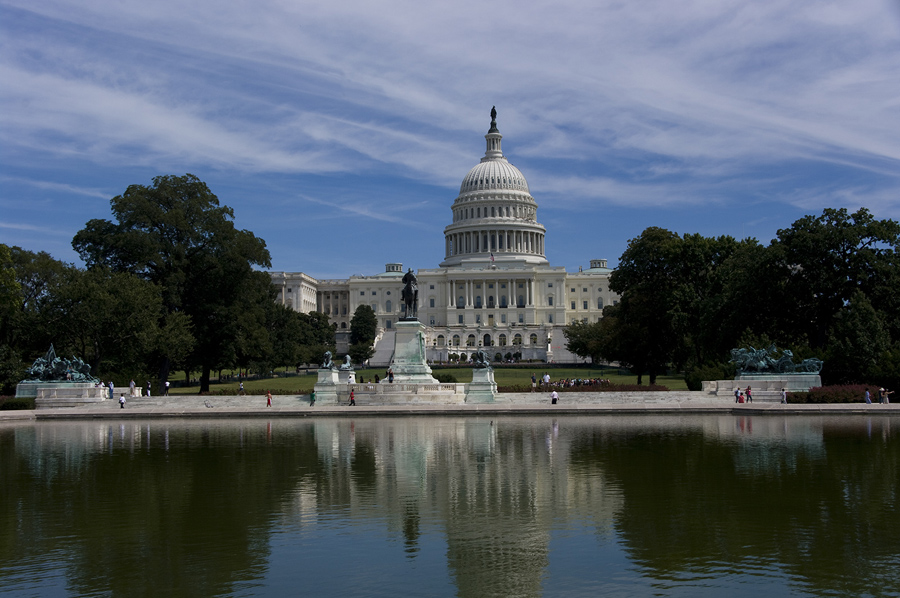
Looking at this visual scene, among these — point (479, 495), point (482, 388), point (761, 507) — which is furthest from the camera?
point (482, 388)

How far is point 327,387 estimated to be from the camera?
132ft

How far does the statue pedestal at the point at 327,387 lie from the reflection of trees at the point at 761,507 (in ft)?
62.6

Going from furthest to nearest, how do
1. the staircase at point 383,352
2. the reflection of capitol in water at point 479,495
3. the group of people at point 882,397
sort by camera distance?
the staircase at point 383,352
the group of people at point 882,397
the reflection of capitol in water at point 479,495

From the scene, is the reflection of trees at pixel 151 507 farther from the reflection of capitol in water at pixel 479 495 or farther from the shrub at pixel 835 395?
the shrub at pixel 835 395

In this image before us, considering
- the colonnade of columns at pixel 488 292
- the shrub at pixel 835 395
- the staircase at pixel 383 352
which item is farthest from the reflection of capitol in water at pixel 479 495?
the colonnade of columns at pixel 488 292

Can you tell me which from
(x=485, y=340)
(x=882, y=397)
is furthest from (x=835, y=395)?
(x=485, y=340)

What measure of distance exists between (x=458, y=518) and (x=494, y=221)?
135697 mm

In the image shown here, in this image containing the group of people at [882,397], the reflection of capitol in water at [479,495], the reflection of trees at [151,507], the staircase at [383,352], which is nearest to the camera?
the reflection of trees at [151,507]

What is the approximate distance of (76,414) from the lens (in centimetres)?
3431

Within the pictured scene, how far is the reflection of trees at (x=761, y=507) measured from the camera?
1102 cm

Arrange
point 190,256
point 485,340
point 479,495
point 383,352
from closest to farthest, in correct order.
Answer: point 479,495
point 190,256
point 383,352
point 485,340

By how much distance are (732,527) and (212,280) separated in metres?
44.0

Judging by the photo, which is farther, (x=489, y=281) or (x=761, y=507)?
(x=489, y=281)

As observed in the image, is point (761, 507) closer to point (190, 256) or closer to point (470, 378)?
point (190, 256)
